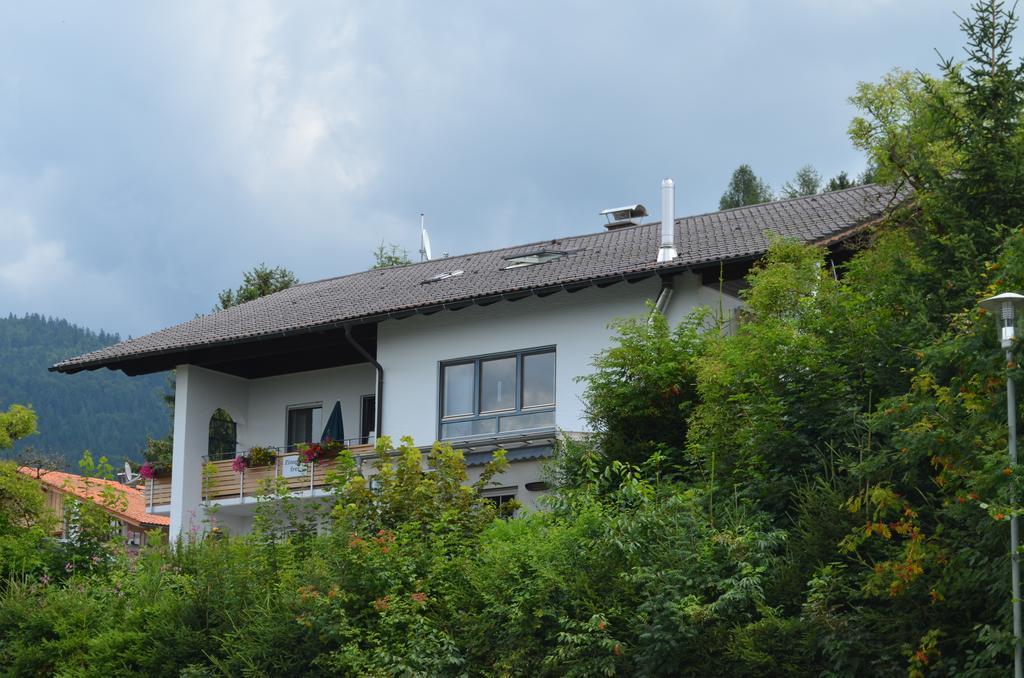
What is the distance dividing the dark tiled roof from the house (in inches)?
2.5

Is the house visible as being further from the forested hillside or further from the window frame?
the forested hillside

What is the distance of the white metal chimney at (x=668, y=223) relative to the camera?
26.0m

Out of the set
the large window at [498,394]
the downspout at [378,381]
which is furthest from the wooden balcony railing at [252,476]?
the large window at [498,394]

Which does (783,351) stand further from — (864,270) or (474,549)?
(474,549)

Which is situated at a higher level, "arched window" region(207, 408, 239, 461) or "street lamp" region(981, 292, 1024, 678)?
"arched window" region(207, 408, 239, 461)

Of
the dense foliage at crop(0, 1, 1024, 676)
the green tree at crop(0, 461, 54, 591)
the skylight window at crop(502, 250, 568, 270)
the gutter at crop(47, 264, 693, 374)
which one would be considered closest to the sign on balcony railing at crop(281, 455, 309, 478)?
the gutter at crop(47, 264, 693, 374)

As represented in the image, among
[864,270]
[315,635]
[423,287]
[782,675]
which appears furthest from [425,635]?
[423,287]

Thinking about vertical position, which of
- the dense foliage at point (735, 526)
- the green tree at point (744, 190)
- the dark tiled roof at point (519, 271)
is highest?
the green tree at point (744, 190)

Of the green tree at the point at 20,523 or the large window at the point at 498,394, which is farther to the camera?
the large window at the point at 498,394

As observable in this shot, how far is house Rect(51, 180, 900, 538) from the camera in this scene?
25766mm

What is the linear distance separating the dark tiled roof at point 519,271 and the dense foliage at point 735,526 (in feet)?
13.0

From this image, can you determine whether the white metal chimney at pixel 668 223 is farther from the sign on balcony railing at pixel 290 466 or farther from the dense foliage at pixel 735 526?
the sign on balcony railing at pixel 290 466

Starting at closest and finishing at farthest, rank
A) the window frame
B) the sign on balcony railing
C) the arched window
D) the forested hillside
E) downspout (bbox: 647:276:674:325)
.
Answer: downspout (bbox: 647:276:674:325) → the sign on balcony railing → the window frame → the arched window → the forested hillside

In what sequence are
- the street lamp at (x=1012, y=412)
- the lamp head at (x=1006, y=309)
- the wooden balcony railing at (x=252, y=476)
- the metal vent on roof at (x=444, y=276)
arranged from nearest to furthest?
the street lamp at (x=1012, y=412) → the lamp head at (x=1006, y=309) → the wooden balcony railing at (x=252, y=476) → the metal vent on roof at (x=444, y=276)
